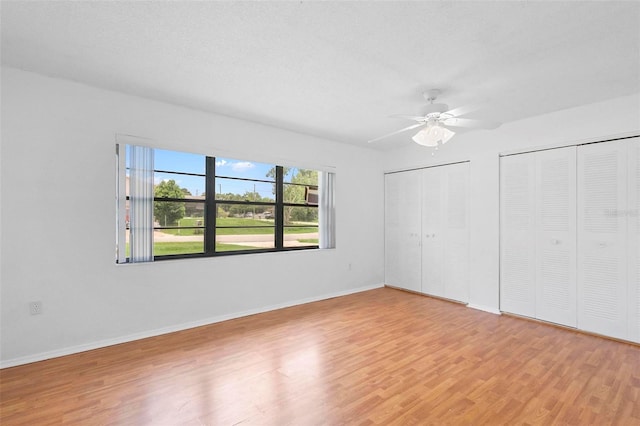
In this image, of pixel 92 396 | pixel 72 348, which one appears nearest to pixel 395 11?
pixel 92 396

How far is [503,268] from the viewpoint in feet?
13.6

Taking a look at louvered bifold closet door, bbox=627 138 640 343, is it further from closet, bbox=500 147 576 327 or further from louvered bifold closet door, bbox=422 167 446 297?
louvered bifold closet door, bbox=422 167 446 297

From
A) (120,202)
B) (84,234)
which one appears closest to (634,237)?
(120,202)

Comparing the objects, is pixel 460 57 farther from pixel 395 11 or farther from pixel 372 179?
pixel 372 179

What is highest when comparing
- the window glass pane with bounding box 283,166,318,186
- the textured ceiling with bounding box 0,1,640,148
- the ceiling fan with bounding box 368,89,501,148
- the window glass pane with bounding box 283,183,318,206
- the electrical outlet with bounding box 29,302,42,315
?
the textured ceiling with bounding box 0,1,640,148

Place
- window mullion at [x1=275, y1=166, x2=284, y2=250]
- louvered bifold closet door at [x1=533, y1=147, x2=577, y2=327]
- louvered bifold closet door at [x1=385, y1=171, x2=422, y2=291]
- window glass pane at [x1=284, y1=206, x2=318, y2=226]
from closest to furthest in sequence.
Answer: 1. louvered bifold closet door at [x1=533, y1=147, x2=577, y2=327]
2. window mullion at [x1=275, y1=166, x2=284, y2=250]
3. window glass pane at [x1=284, y1=206, x2=318, y2=226]
4. louvered bifold closet door at [x1=385, y1=171, x2=422, y2=291]

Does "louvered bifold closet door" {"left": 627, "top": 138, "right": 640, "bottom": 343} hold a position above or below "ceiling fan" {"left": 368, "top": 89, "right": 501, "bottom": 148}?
below

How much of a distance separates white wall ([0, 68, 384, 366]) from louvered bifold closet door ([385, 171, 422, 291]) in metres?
2.65

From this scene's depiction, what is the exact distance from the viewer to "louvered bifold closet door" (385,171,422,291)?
5.27 m

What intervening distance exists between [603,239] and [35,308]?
19.0 ft

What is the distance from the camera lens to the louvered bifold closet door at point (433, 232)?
4910 millimetres

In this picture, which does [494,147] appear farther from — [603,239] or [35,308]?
[35,308]

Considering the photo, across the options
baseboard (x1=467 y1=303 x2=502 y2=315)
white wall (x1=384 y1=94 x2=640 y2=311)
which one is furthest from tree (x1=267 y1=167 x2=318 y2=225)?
baseboard (x1=467 y1=303 x2=502 y2=315)

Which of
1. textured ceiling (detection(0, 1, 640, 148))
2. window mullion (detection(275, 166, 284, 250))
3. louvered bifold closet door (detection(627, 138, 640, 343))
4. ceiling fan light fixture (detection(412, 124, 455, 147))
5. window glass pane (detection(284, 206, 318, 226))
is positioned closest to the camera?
textured ceiling (detection(0, 1, 640, 148))
